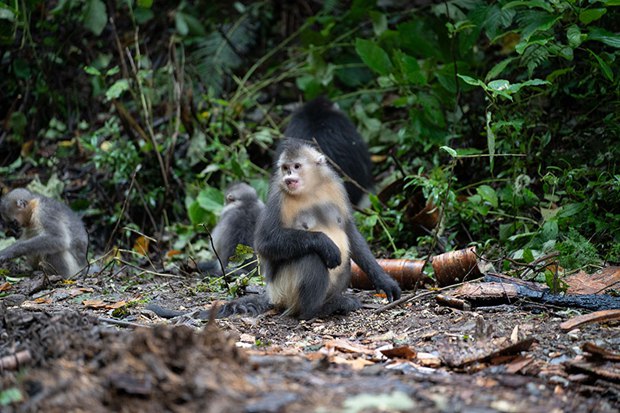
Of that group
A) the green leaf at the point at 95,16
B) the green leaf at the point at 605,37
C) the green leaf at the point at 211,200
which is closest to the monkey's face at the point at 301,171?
the green leaf at the point at 605,37

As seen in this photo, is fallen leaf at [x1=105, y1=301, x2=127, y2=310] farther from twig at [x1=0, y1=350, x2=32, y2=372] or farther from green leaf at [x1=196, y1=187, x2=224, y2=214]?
green leaf at [x1=196, y1=187, x2=224, y2=214]

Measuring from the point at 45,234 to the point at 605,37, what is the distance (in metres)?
5.82

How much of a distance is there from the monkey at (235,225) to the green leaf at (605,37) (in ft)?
11.4

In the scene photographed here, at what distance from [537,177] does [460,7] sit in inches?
87.4

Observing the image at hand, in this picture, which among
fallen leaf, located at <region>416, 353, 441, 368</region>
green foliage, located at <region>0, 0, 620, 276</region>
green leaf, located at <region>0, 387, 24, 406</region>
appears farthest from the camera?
green foliage, located at <region>0, 0, 620, 276</region>

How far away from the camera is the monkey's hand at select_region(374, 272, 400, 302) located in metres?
5.71

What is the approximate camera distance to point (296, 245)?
210 inches

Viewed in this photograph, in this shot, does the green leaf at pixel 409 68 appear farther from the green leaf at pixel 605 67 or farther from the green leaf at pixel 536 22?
the green leaf at pixel 605 67

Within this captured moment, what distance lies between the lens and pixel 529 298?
200 inches

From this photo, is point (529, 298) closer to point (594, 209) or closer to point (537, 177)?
point (594, 209)

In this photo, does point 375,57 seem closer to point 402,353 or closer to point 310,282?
point 310,282

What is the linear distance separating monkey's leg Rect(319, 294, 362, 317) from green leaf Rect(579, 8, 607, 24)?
3090 millimetres

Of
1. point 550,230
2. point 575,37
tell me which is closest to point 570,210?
point 550,230

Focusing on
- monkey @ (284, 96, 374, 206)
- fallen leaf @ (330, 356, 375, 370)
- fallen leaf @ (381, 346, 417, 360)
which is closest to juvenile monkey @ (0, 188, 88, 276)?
monkey @ (284, 96, 374, 206)
